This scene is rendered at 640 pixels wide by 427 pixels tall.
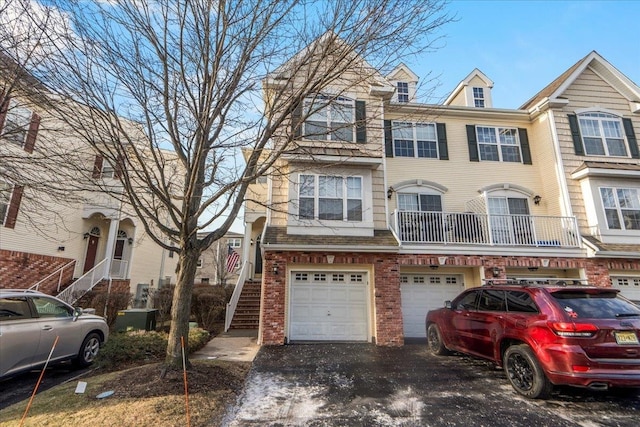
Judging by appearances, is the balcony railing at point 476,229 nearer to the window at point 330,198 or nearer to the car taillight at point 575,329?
the window at point 330,198

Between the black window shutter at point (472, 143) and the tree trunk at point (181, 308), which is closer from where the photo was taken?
the tree trunk at point (181, 308)

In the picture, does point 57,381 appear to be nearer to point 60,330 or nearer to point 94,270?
point 60,330

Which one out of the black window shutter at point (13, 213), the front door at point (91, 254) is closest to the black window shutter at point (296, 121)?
the black window shutter at point (13, 213)

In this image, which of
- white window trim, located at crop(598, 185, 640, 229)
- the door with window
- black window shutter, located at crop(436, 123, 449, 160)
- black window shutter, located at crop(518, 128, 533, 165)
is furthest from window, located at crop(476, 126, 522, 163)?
white window trim, located at crop(598, 185, 640, 229)

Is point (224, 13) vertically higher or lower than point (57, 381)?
higher

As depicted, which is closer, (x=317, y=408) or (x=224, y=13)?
(x=317, y=408)

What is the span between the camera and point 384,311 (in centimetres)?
976

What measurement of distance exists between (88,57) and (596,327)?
9047mm

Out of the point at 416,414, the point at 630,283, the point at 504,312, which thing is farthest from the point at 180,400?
the point at 630,283

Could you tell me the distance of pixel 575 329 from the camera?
185 inches

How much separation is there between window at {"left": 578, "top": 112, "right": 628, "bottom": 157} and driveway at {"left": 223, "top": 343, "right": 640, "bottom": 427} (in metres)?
10.6

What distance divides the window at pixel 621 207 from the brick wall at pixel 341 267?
27.1 ft

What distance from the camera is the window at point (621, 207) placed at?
11.6 m

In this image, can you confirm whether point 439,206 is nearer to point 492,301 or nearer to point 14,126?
point 492,301
